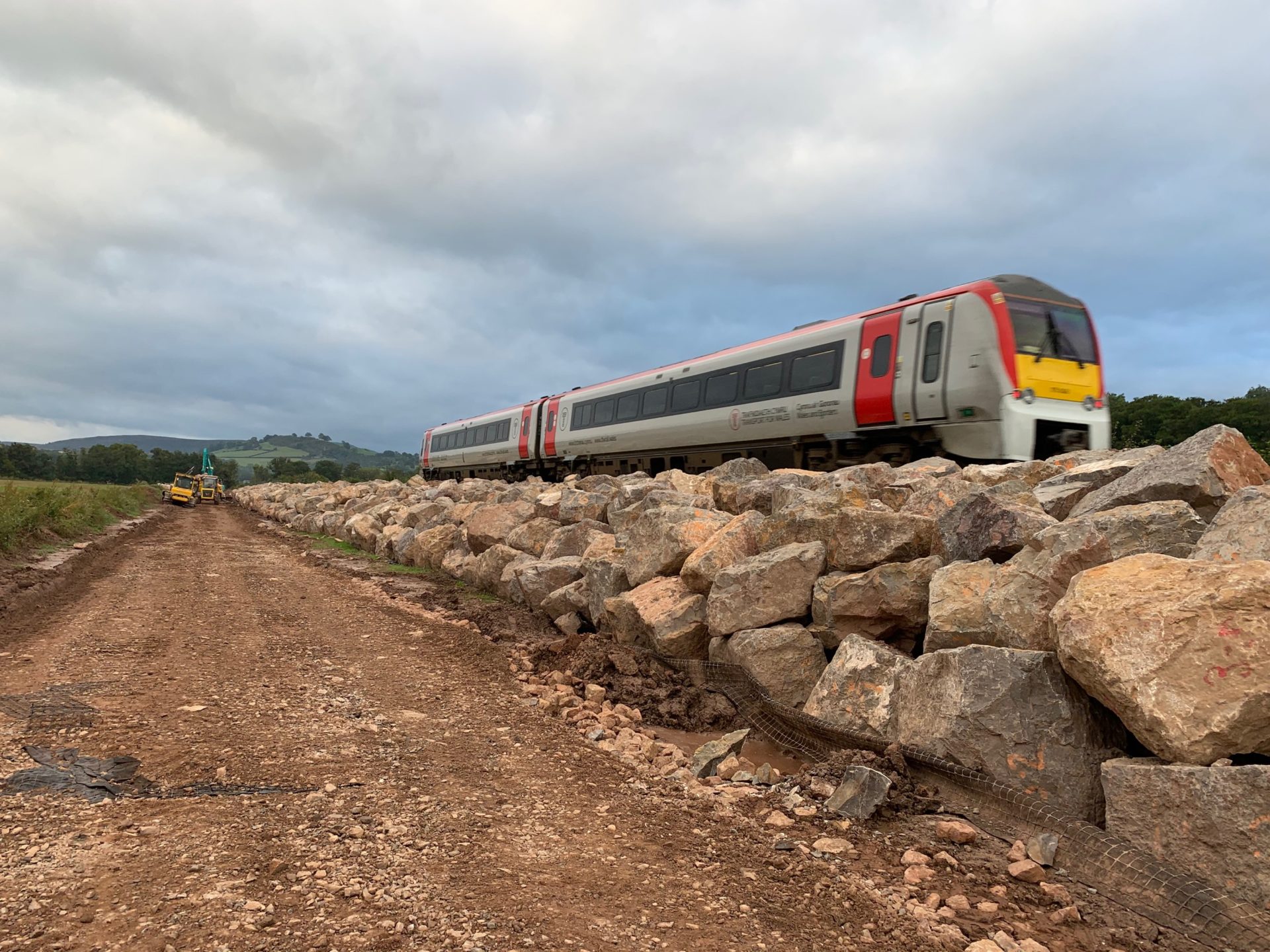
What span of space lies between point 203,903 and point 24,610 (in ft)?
26.1

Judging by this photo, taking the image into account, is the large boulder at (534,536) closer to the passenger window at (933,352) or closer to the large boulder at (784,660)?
the large boulder at (784,660)

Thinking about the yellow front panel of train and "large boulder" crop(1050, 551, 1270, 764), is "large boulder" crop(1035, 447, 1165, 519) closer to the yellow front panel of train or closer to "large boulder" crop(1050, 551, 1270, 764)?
"large boulder" crop(1050, 551, 1270, 764)

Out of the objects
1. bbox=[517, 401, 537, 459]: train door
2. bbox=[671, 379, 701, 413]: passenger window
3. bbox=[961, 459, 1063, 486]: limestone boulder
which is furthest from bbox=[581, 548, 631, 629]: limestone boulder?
bbox=[517, 401, 537, 459]: train door

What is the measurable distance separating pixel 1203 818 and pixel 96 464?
350 feet

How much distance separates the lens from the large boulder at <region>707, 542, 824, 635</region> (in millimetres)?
5039

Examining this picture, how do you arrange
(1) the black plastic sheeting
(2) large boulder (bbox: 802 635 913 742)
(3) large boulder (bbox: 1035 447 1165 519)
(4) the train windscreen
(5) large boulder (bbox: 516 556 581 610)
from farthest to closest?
(4) the train windscreen, (5) large boulder (bbox: 516 556 581 610), (3) large boulder (bbox: 1035 447 1165 519), (2) large boulder (bbox: 802 635 913 742), (1) the black plastic sheeting

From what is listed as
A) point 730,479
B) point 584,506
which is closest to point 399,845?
point 584,506

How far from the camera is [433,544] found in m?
12.1

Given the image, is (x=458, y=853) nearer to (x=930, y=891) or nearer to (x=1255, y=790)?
(x=930, y=891)

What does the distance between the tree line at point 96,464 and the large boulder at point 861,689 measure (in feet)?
273

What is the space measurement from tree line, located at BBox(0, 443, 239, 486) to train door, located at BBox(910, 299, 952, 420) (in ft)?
258

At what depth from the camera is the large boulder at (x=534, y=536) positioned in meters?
9.63

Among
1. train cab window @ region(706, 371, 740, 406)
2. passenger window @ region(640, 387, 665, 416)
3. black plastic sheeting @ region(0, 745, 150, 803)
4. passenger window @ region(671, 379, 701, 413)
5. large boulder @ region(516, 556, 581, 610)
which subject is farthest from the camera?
passenger window @ region(640, 387, 665, 416)

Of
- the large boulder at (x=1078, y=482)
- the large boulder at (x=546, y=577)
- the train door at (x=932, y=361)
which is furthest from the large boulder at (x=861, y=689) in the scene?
the train door at (x=932, y=361)
